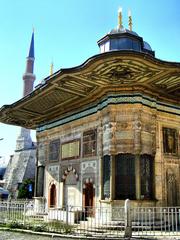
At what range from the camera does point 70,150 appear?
10.7m

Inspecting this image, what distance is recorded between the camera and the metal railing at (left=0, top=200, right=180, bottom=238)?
675 cm

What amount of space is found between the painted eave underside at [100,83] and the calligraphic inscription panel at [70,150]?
117 centimetres

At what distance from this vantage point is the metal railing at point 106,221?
675 centimetres

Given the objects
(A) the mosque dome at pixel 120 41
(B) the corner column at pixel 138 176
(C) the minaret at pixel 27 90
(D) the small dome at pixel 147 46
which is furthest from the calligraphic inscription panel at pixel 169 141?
(C) the minaret at pixel 27 90

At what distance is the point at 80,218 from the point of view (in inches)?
340

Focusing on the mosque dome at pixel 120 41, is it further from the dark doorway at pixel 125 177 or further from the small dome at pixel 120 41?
the dark doorway at pixel 125 177

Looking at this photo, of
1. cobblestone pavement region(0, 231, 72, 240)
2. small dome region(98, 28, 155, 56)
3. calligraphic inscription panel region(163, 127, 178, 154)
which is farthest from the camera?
small dome region(98, 28, 155, 56)

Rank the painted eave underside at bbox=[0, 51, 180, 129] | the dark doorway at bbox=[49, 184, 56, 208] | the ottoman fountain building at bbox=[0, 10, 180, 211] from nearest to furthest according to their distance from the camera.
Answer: the painted eave underside at bbox=[0, 51, 180, 129], the ottoman fountain building at bbox=[0, 10, 180, 211], the dark doorway at bbox=[49, 184, 56, 208]

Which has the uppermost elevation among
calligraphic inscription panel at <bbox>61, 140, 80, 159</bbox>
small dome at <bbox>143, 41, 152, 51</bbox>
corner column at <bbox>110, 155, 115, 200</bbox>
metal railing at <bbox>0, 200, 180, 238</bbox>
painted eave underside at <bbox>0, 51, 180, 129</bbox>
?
small dome at <bbox>143, 41, 152, 51</bbox>

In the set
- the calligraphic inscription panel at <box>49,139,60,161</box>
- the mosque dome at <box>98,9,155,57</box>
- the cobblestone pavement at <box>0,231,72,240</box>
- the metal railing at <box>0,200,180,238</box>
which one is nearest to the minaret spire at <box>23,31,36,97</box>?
the calligraphic inscription panel at <box>49,139,60,161</box>

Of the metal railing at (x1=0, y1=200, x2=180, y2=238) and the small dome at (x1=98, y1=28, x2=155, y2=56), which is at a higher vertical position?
the small dome at (x1=98, y1=28, x2=155, y2=56)

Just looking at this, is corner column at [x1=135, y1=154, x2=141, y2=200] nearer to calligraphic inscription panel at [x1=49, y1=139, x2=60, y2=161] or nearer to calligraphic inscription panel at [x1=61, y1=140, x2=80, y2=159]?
calligraphic inscription panel at [x1=61, y1=140, x2=80, y2=159]

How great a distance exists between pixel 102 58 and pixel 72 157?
448 centimetres

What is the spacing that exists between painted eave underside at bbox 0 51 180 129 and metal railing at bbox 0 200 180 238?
3375mm
